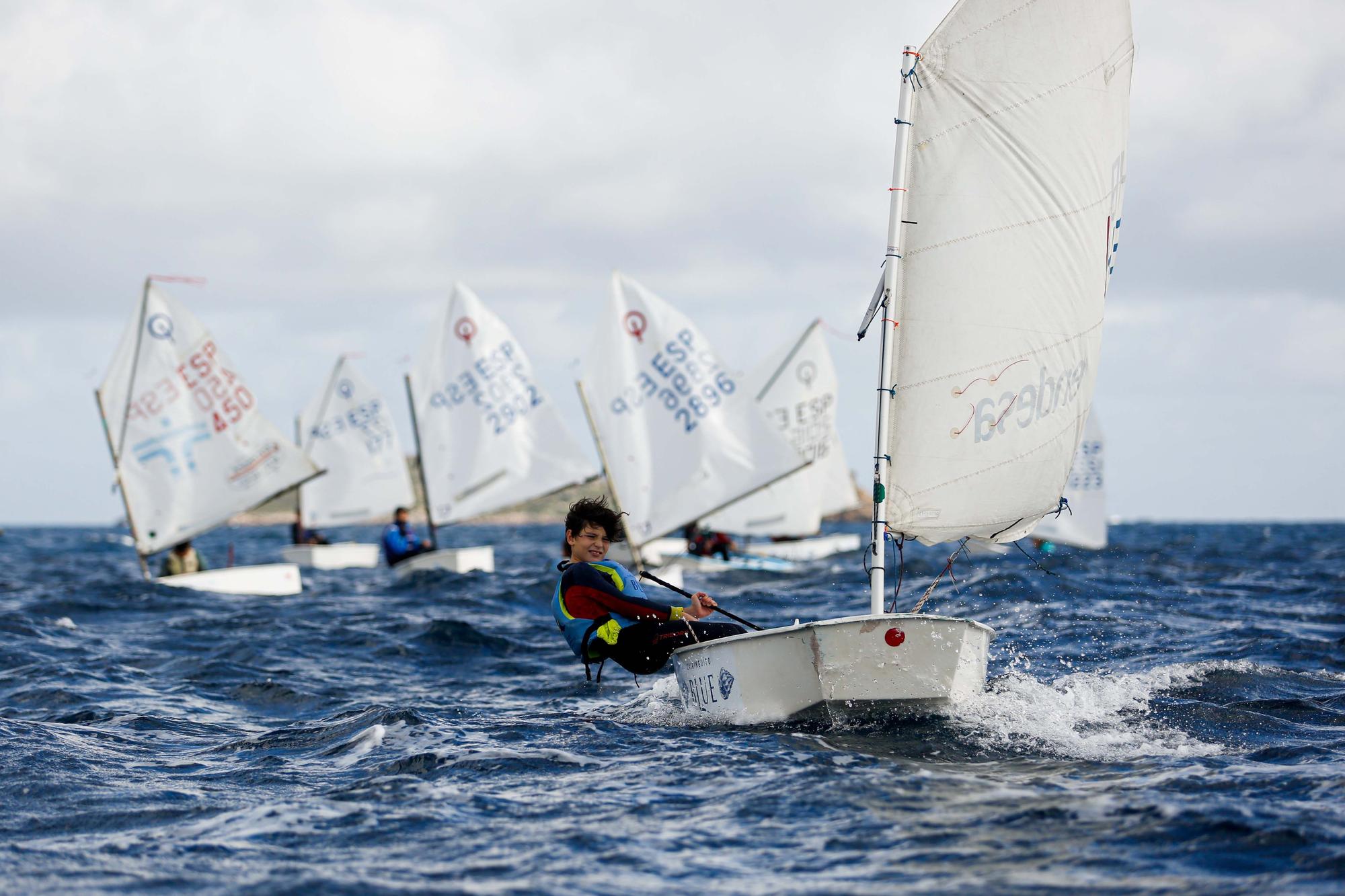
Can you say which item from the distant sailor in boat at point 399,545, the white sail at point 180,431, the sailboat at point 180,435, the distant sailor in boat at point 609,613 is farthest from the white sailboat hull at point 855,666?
the distant sailor in boat at point 399,545

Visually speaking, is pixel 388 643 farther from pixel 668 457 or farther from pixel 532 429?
pixel 532 429

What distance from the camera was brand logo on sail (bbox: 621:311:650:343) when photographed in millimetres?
21797

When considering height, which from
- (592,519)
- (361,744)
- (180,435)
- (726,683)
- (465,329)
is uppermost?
(465,329)

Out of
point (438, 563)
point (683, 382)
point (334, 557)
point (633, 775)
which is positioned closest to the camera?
point (633, 775)

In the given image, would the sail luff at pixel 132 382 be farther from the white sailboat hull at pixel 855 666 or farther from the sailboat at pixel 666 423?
the white sailboat hull at pixel 855 666

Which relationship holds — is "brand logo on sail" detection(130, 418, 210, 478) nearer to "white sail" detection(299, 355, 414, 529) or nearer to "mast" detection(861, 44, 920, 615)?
"white sail" detection(299, 355, 414, 529)

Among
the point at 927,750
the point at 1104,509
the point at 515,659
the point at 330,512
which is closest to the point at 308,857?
the point at 927,750

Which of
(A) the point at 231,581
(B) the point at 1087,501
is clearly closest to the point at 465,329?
Result: (A) the point at 231,581

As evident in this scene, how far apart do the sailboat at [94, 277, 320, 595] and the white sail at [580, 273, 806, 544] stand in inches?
238

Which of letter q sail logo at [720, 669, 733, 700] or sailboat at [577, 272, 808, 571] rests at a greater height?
sailboat at [577, 272, 808, 571]

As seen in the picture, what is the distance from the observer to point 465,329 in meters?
27.3

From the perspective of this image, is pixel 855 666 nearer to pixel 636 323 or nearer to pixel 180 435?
pixel 636 323

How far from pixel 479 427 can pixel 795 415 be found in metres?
8.93

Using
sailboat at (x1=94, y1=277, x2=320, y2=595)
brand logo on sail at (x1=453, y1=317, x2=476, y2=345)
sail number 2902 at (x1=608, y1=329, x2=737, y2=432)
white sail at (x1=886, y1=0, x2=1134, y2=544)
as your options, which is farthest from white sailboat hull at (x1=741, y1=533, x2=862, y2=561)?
white sail at (x1=886, y1=0, x2=1134, y2=544)
